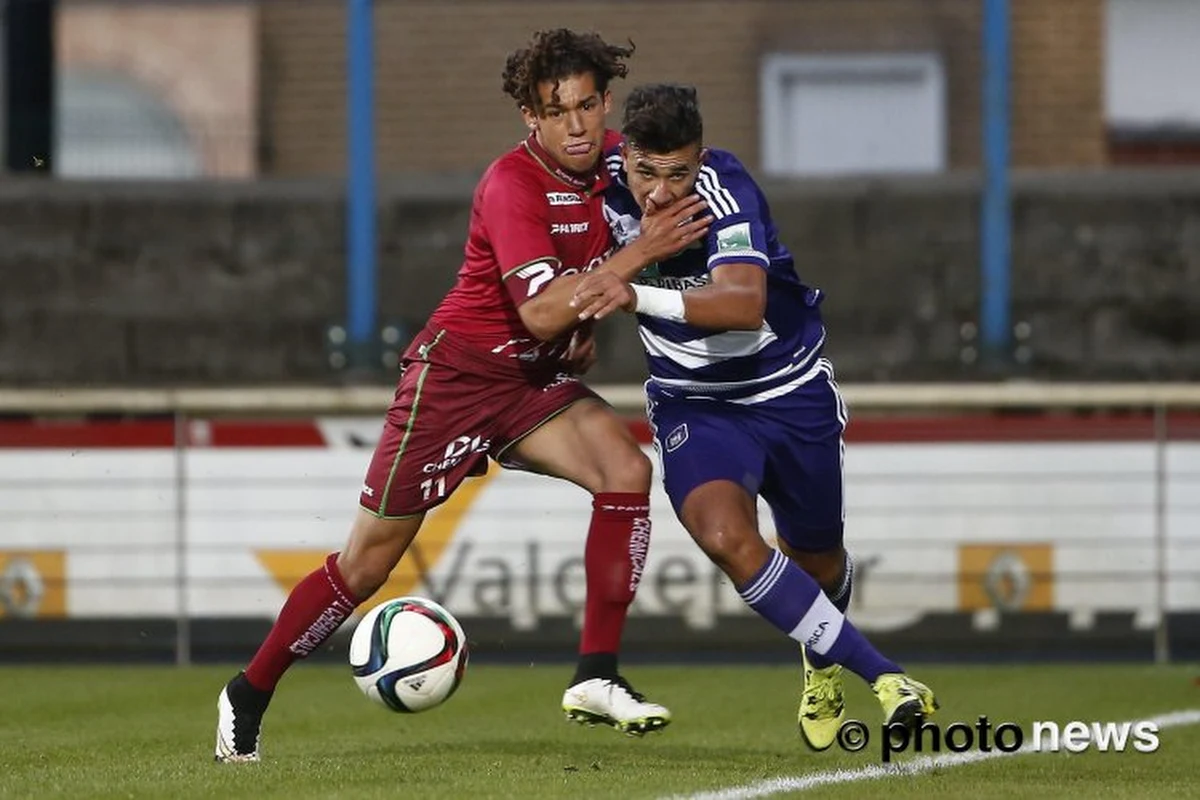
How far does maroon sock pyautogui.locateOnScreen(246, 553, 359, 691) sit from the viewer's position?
746 centimetres

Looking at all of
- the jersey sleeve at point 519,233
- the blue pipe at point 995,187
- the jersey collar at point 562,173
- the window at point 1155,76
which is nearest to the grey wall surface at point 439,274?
the blue pipe at point 995,187

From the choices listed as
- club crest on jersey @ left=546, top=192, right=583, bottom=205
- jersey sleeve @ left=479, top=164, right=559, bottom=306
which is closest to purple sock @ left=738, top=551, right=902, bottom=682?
jersey sleeve @ left=479, top=164, right=559, bottom=306

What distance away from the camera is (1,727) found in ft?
29.6

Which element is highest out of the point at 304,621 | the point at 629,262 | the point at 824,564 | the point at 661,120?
the point at 661,120

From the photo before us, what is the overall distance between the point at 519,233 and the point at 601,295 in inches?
16.0

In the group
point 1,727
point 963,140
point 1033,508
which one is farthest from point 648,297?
point 963,140

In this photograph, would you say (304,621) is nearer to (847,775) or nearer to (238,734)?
(238,734)

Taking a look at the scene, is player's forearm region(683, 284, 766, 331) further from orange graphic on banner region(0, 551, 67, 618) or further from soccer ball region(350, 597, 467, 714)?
orange graphic on banner region(0, 551, 67, 618)

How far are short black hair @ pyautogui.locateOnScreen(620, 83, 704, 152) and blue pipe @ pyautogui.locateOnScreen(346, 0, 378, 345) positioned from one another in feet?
17.9

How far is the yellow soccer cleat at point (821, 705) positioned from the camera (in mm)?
7688

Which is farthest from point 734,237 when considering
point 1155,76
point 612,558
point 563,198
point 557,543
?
point 1155,76

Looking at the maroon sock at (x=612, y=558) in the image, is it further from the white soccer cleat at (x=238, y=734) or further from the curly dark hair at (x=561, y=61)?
the curly dark hair at (x=561, y=61)

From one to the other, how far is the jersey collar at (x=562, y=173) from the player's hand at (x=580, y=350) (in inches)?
16.6

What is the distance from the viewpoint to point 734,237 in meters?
7.10
